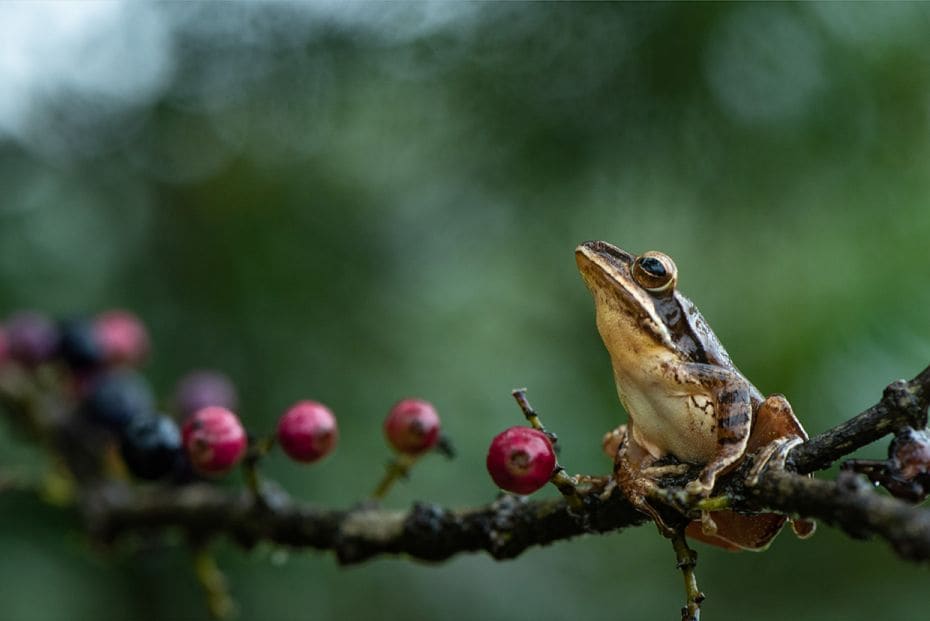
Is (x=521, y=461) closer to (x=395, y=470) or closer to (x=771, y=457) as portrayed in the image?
(x=771, y=457)

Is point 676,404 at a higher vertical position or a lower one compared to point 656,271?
lower

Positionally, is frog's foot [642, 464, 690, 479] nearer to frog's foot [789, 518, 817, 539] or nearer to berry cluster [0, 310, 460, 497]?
frog's foot [789, 518, 817, 539]

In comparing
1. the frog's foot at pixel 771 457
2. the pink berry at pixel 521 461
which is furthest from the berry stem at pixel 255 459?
the frog's foot at pixel 771 457

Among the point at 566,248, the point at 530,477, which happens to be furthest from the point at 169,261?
the point at 530,477

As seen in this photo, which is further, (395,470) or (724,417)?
(395,470)

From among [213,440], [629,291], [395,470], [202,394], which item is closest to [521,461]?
[629,291]
